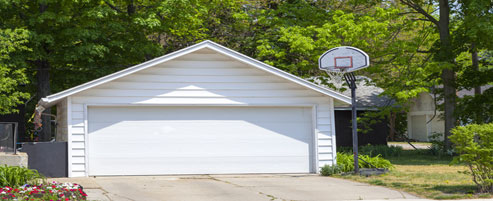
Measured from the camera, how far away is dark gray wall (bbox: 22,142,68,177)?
50.4ft

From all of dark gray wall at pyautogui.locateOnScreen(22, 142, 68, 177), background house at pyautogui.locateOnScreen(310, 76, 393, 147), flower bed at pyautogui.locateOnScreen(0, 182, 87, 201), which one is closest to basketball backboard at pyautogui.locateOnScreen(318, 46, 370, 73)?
dark gray wall at pyautogui.locateOnScreen(22, 142, 68, 177)

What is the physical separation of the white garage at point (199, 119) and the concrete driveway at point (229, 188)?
0.77 meters

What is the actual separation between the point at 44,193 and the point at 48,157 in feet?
19.0

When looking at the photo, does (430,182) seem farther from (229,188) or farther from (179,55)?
(179,55)

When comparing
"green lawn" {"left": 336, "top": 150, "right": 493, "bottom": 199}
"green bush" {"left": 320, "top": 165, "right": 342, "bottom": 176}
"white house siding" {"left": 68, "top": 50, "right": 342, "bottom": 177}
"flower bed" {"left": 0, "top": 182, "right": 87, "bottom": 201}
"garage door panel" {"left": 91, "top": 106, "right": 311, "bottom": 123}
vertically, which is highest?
"white house siding" {"left": 68, "top": 50, "right": 342, "bottom": 177}

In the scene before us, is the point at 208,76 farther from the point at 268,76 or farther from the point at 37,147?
the point at 37,147

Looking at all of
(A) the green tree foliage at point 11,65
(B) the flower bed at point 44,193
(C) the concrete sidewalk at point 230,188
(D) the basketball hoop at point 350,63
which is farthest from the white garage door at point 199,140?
(A) the green tree foliage at point 11,65

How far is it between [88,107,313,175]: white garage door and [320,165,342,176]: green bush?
60cm

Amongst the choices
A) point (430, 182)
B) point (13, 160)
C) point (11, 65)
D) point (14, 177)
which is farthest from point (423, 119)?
point (14, 177)

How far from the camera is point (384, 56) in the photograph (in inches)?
1020

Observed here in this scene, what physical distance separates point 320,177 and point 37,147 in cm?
737

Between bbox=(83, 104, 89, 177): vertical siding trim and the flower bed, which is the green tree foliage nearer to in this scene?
bbox=(83, 104, 89, 177): vertical siding trim

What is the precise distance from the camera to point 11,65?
2372 centimetres

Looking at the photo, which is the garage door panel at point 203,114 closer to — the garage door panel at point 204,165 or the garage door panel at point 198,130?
the garage door panel at point 198,130
